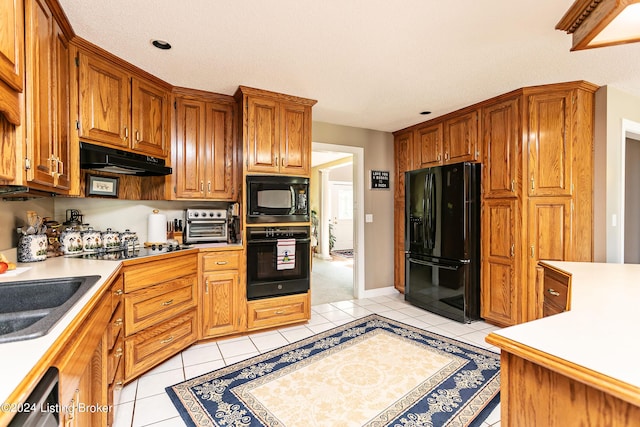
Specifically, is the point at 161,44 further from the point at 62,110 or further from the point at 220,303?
the point at 220,303

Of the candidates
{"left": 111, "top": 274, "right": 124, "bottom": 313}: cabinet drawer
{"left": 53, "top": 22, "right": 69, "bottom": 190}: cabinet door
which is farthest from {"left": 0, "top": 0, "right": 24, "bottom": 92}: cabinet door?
{"left": 111, "top": 274, "right": 124, "bottom": 313}: cabinet drawer

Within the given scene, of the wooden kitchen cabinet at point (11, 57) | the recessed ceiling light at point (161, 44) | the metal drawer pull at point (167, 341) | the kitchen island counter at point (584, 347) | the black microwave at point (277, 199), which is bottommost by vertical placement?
the metal drawer pull at point (167, 341)

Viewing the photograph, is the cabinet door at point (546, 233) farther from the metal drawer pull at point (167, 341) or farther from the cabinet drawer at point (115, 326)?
the cabinet drawer at point (115, 326)

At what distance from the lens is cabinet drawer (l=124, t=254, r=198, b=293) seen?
2.03 meters

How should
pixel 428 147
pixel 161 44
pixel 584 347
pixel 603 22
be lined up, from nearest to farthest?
pixel 584 347, pixel 603 22, pixel 161 44, pixel 428 147

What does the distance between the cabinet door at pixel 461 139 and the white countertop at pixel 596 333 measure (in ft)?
6.90

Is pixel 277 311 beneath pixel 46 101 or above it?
beneath

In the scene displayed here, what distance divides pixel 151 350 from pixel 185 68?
219 cm

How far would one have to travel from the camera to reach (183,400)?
73.4 inches

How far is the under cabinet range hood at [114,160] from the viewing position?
2.09 m

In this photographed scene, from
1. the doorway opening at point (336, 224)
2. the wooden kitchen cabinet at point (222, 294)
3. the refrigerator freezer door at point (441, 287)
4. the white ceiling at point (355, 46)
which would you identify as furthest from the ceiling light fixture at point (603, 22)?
the wooden kitchen cabinet at point (222, 294)

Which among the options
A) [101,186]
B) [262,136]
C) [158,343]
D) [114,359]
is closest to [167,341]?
[158,343]

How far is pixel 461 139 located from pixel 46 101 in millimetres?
3545

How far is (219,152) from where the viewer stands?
3018 millimetres
